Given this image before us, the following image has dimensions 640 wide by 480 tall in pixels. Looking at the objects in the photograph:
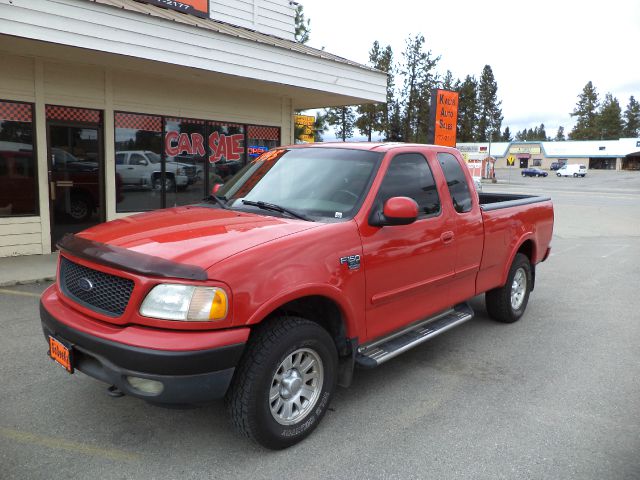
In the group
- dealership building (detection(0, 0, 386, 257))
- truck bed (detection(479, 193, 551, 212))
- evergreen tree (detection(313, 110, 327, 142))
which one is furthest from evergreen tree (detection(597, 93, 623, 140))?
truck bed (detection(479, 193, 551, 212))

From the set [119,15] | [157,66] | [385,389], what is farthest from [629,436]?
[157,66]

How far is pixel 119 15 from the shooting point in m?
7.20

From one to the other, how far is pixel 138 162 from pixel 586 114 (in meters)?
128

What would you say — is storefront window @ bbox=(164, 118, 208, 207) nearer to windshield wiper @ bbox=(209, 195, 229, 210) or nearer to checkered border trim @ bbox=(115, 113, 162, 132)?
checkered border trim @ bbox=(115, 113, 162, 132)

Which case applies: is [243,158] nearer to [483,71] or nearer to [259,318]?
[259,318]

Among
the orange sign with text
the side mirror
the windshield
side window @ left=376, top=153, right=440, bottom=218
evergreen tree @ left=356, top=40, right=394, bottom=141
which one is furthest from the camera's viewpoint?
evergreen tree @ left=356, top=40, right=394, bottom=141

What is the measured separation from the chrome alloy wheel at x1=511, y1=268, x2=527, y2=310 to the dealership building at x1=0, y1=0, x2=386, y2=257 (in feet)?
18.7

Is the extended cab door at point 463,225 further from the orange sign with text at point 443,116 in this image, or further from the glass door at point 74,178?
the orange sign with text at point 443,116

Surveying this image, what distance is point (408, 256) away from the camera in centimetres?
386

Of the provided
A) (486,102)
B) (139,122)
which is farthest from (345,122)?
(486,102)

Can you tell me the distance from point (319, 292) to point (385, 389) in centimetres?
136

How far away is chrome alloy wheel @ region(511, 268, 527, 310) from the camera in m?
5.81

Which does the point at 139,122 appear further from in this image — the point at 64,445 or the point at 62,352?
the point at 64,445

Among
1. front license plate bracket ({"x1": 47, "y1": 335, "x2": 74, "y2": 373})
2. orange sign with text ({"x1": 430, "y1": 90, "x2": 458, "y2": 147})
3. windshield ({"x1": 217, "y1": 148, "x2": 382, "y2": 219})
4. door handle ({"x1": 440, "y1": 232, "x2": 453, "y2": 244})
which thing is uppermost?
orange sign with text ({"x1": 430, "y1": 90, "x2": 458, "y2": 147})
